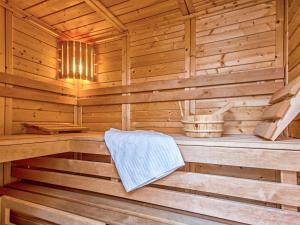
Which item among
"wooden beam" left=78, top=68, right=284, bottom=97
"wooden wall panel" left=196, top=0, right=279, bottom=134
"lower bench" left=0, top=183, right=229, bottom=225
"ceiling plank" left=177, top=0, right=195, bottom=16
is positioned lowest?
"lower bench" left=0, top=183, right=229, bottom=225

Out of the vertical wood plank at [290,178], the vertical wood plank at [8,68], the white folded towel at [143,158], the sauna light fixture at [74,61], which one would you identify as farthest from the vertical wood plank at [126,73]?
the vertical wood plank at [290,178]

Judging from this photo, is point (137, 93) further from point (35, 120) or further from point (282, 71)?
point (282, 71)

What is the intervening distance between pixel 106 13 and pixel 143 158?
1567mm

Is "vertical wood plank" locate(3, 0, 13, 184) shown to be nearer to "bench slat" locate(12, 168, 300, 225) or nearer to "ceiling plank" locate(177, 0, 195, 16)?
"bench slat" locate(12, 168, 300, 225)

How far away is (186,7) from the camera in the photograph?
1993 mm

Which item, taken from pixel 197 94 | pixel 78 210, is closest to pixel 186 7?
pixel 197 94

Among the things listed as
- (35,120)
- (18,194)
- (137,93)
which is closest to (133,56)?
(137,93)

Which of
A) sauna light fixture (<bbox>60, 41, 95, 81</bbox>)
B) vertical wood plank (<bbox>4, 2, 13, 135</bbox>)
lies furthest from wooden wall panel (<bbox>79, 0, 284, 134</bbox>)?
vertical wood plank (<bbox>4, 2, 13, 135</bbox>)

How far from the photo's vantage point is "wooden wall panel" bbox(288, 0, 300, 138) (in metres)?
1.47

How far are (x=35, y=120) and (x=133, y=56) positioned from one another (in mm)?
1292

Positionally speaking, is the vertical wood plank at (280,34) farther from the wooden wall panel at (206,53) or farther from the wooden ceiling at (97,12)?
the wooden ceiling at (97,12)

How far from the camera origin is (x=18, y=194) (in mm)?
1749

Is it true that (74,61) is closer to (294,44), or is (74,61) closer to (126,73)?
(126,73)

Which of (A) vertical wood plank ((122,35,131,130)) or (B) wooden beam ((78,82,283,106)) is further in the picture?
(A) vertical wood plank ((122,35,131,130))
